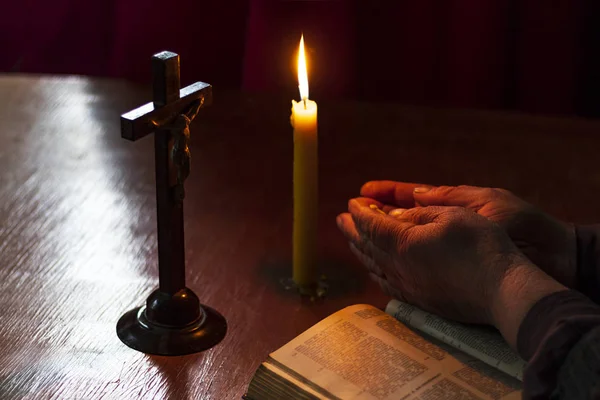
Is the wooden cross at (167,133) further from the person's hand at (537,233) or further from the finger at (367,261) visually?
the person's hand at (537,233)

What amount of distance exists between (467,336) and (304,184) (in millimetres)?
240

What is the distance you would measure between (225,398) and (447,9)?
1.53 m

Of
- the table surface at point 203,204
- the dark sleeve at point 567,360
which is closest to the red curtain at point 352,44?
the table surface at point 203,204

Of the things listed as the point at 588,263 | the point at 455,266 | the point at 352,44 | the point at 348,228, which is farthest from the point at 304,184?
the point at 352,44

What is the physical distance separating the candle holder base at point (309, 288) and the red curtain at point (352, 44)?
1119 millimetres

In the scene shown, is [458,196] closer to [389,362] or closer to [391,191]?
[391,191]

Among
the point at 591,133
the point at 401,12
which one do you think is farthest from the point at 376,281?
the point at 401,12

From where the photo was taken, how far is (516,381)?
0.77 meters

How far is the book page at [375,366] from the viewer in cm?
74

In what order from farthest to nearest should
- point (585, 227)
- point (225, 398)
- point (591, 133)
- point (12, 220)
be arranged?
1. point (591, 133)
2. point (12, 220)
3. point (585, 227)
4. point (225, 398)

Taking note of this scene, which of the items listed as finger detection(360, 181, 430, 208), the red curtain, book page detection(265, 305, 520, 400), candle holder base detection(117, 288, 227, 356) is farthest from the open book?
the red curtain

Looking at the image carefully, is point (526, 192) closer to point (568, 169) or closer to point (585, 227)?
point (568, 169)

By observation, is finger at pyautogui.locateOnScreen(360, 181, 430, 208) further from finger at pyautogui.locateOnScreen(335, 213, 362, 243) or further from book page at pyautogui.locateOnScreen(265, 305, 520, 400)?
book page at pyautogui.locateOnScreen(265, 305, 520, 400)

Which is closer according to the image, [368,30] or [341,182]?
[341,182]
